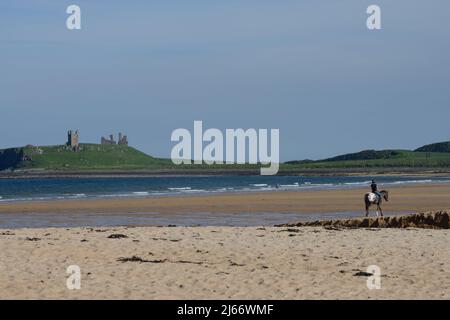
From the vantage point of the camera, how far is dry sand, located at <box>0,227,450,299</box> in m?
15.4

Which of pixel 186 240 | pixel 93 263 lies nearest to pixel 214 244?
pixel 186 240

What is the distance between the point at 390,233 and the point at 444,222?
3.92 m

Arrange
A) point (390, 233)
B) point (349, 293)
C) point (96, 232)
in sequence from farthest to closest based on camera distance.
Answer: point (96, 232)
point (390, 233)
point (349, 293)

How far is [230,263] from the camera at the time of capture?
1903 cm

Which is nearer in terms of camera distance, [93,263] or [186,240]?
[93,263]

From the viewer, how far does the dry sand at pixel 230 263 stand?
50.4ft

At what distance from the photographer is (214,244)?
22266 millimetres

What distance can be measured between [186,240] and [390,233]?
20.4ft

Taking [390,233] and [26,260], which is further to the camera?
[390,233]
